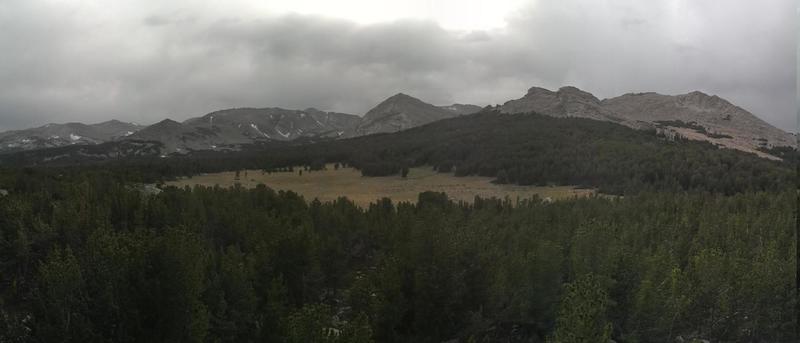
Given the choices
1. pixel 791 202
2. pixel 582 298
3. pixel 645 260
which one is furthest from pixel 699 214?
pixel 582 298

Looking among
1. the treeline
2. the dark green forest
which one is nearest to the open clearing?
the dark green forest

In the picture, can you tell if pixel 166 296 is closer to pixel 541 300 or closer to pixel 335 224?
pixel 541 300

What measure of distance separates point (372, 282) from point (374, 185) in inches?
4808

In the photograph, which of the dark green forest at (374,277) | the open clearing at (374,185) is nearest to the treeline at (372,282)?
the dark green forest at (374,277)

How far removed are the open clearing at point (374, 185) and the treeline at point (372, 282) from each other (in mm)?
63739

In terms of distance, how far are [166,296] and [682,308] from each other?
36.3 m

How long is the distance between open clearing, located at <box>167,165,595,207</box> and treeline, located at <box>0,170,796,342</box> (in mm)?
63739

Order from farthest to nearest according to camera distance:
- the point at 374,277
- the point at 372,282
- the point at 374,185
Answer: the point at 374,185 < the point at 374,277 < the point at 372,282

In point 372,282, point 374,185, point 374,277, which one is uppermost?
point 374,185

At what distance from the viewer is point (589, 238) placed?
1934 inches

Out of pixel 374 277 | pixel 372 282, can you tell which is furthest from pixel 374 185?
pixel 372 282

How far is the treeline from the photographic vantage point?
1109 inches

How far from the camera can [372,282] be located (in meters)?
41.4

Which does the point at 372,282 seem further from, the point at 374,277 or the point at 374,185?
the point at 374,185
